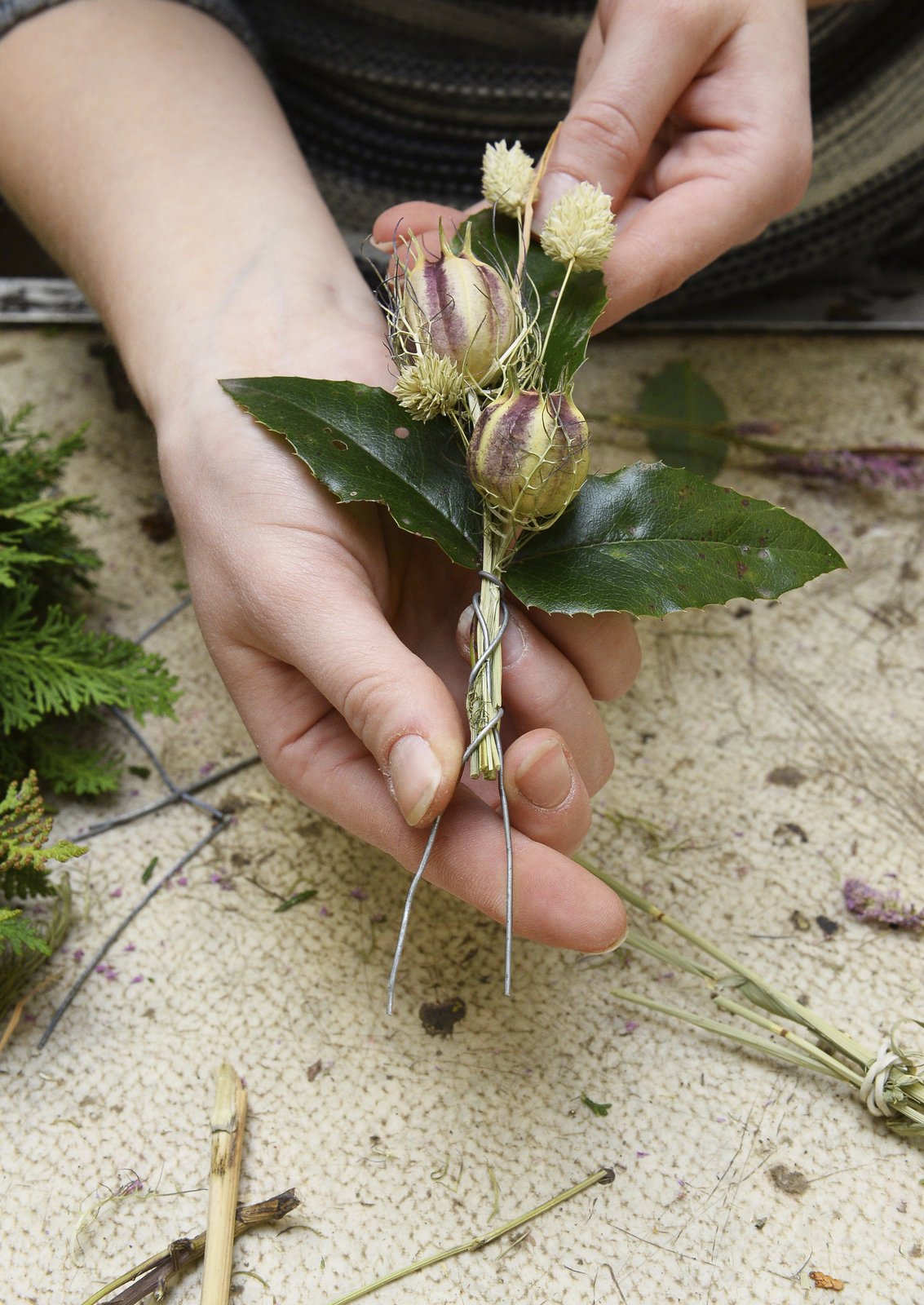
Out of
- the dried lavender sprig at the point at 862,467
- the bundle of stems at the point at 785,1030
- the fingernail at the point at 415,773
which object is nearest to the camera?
the fingernail at the point at 415,773

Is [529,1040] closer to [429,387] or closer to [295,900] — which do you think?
[295,900]

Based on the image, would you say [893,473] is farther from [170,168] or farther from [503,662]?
[170,168]

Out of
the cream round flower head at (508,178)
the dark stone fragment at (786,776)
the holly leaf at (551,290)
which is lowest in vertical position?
the dark stone fragment at (786,776)

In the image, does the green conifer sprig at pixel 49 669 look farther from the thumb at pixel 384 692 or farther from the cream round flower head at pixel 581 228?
the cream round flower head at pixel 581 228

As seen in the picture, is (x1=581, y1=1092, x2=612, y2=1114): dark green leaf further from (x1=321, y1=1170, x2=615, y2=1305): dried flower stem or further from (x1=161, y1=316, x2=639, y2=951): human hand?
(x1=161, y1=316, x2=639, y2=951): human hand

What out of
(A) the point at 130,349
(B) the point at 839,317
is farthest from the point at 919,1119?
(B) the point at 839,317

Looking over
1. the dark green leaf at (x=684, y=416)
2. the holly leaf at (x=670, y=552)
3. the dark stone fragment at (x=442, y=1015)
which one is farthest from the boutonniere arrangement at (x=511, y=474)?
the dark green leaf at (x=684, y=416)

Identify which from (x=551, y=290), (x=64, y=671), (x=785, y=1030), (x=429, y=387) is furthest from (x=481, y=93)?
(x=785, y=1030)
